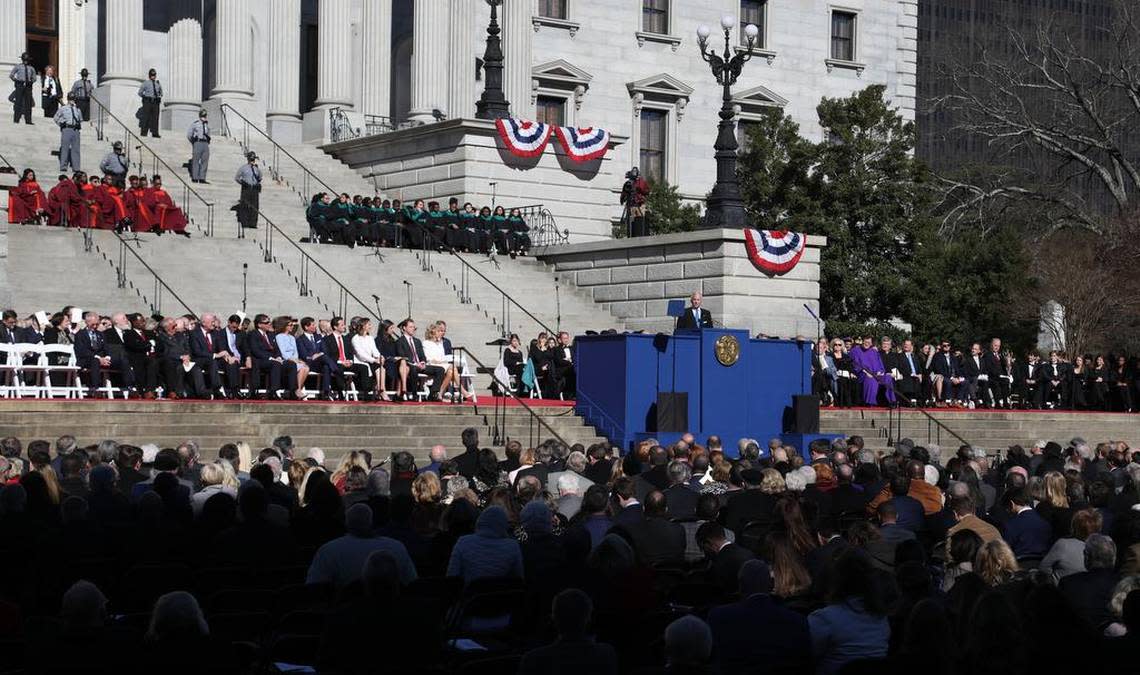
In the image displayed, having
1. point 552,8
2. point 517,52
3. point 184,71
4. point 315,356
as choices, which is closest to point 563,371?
point 315,356

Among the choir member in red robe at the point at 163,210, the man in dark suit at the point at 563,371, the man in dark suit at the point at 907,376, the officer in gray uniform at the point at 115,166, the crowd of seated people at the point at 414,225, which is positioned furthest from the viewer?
the crowd of seated people at the point at 414,225

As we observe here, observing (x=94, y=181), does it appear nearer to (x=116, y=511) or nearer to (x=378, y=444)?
(x=378, y=444)

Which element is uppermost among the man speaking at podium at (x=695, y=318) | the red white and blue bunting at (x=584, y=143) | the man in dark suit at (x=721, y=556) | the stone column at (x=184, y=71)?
the stone column at (x=184, y=71)

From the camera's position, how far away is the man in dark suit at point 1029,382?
118ft

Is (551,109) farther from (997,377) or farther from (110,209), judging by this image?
(110,209)

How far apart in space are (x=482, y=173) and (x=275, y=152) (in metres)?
5.19

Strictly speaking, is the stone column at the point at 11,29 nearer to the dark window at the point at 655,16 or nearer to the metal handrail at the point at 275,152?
the metal handrail at the point at 275,152

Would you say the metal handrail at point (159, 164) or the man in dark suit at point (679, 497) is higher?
the metal handrail at point (159, 164)

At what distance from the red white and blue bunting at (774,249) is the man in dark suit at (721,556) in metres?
22.9

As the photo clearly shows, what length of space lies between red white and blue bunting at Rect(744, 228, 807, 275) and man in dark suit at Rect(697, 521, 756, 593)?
75.1ft

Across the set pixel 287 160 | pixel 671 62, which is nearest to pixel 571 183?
pixel 287 160

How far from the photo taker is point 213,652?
8.27m

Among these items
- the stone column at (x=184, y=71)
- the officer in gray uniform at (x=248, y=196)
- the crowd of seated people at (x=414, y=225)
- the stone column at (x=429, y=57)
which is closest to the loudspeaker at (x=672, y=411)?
the crowd of seated people at (x=414, y=225)

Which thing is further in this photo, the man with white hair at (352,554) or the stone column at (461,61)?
the stone column at (461,61)
